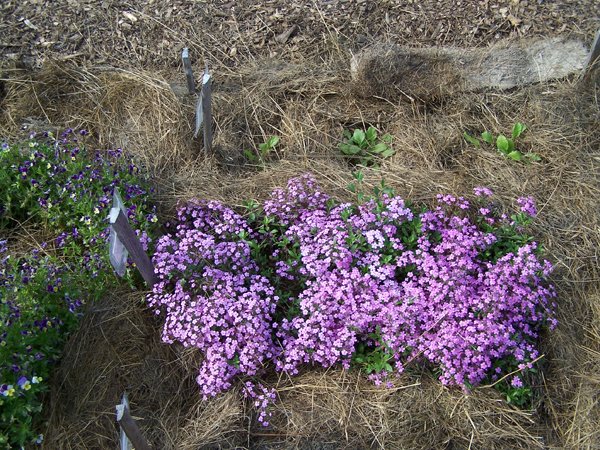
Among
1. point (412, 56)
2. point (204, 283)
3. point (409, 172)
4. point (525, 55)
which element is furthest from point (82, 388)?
point (525, 55)

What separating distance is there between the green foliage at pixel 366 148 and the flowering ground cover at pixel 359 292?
0.73 m

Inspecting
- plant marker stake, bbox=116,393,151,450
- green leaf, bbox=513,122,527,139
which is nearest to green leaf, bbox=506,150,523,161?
green leaf, bbox=513,122,527,139

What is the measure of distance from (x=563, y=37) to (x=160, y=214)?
334 cm

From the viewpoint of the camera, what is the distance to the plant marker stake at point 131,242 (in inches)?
104

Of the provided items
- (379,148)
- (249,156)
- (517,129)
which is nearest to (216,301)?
(249,156)

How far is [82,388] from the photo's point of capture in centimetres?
293

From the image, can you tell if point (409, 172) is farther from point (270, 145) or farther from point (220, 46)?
point (220, 46)

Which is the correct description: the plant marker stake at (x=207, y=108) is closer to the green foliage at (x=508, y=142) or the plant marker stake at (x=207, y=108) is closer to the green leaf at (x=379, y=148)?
the green leaf at (x=379, y=148)

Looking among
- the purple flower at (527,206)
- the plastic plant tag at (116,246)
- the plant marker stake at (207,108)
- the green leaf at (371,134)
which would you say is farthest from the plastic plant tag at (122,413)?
the green leaf at (371,134)

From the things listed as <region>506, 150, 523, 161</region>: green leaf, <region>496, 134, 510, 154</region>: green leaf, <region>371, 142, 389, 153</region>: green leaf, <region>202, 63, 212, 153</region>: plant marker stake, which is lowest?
<region>506, 150, 523, 161</region>: green leaf

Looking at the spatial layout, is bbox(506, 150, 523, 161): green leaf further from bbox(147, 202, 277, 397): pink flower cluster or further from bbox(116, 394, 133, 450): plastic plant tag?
bbox(116, 394, 133, 450): plastic plant tag

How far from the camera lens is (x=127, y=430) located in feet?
7.89

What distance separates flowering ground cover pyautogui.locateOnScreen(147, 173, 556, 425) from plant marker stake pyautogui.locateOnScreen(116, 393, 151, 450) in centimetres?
43

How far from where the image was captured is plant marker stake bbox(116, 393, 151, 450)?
2285 millimetres
